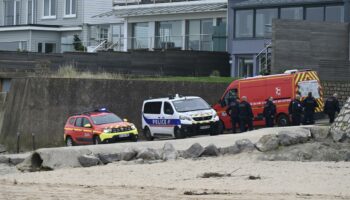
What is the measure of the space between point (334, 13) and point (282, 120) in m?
11.8

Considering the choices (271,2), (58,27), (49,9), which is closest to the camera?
(271,2)

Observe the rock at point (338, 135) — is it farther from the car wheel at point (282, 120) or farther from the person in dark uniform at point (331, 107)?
the car wheel at point (282, 120)

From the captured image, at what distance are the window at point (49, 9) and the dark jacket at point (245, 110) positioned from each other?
33088 mm

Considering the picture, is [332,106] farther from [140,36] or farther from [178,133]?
[140,36]

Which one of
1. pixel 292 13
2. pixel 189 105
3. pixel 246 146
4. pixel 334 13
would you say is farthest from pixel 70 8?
pixel 246 146

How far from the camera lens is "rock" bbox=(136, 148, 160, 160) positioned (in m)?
25.0

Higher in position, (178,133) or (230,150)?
(230,150)

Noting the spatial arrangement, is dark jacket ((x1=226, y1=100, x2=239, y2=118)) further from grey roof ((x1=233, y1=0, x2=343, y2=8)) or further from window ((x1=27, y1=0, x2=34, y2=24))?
window ((x1=27, y1=0, x2=34, y2=24))

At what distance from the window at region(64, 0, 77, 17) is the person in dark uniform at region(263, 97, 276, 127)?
1204 inches

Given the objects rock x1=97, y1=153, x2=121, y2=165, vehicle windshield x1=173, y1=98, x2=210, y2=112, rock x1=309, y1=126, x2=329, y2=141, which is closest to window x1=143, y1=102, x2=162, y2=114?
vehicle windshield x1=173, y1=98, x2=210, y2=112

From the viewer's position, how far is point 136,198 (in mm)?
16953

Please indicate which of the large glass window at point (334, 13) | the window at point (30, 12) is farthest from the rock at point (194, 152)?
the window at point (30, 12)

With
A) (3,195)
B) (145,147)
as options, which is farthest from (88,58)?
(3,195)

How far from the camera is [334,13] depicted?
149 feet
